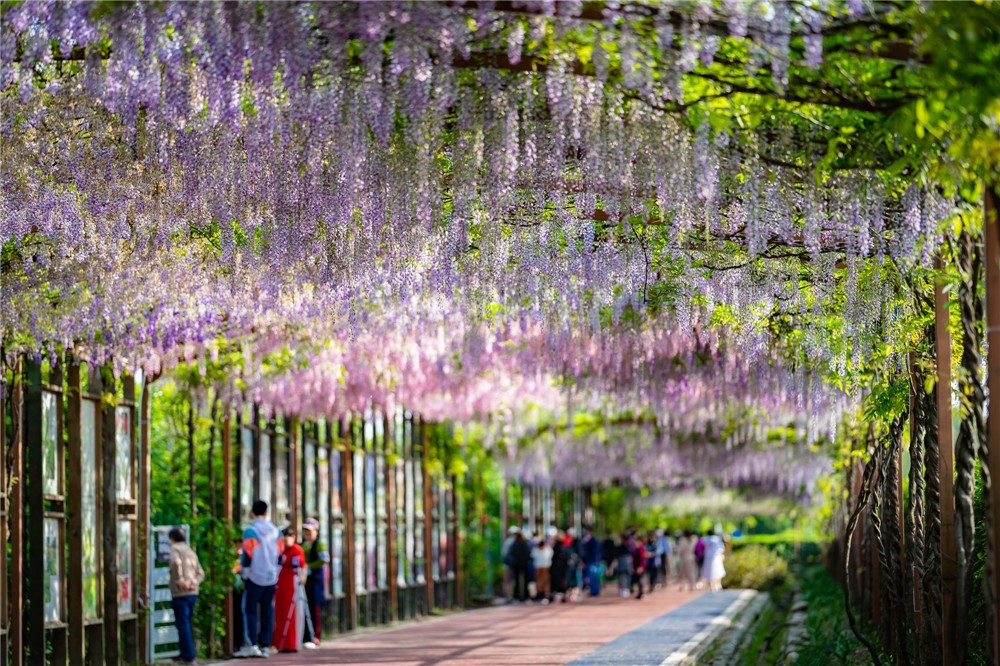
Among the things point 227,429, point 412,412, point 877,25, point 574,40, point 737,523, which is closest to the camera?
point 877,25

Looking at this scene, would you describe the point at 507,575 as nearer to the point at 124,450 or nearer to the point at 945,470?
the point at 124,450

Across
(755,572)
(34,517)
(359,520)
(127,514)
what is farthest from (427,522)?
(34,517)

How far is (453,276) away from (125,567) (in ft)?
13.9

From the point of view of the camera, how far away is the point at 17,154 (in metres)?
7.82

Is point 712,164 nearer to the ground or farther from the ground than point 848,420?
farther from the ground

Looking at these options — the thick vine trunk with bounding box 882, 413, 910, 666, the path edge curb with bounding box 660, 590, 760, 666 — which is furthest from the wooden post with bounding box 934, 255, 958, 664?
the path edge curb with bounding box 660, 590, 760, 666

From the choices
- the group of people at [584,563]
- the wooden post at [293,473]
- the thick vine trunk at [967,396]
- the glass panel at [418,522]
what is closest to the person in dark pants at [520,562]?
the group of people at [584,563]

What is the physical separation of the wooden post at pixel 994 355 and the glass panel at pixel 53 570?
7387 millimetres

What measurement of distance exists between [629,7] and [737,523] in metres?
60.2

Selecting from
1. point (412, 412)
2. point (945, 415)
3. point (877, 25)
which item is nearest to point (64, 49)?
point (877, 25)

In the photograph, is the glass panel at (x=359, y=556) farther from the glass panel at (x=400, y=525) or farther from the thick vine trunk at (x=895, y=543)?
the thick vine trunk at (x=895, y=543)

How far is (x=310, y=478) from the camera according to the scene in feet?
57.5

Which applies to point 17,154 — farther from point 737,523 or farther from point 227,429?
point 737,523

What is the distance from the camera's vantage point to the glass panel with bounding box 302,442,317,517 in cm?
1730
